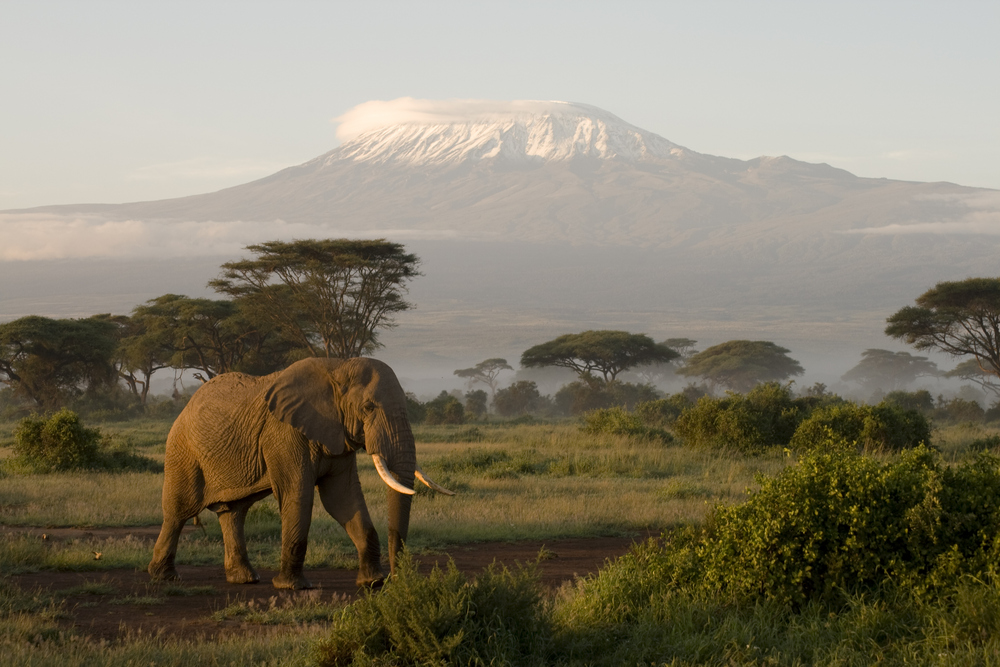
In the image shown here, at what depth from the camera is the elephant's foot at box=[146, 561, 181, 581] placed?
9258mm

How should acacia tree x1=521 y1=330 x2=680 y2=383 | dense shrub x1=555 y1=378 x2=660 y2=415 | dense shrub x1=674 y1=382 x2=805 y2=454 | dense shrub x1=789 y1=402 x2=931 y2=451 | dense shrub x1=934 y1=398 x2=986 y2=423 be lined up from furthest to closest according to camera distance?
acacia tree x1=521 y1=330 x2=680 y2=383 → dense shrub x1=555 y1=378 x2=660 y2=415 → dense shrub x1=934 y1=398 x2=986 y2=423 → dense shrub x1=674 y1=382 x2=805 y2=454 → dense shrub x1=789 y1=402 x2=931 y2=451

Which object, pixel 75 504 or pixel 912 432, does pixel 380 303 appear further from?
pixel 75 504

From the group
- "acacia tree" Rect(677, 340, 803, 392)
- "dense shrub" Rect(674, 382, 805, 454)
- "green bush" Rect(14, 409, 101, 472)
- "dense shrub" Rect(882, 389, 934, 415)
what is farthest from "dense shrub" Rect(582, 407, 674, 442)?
"acacia tree" Rect(677, 340, 803, 392)

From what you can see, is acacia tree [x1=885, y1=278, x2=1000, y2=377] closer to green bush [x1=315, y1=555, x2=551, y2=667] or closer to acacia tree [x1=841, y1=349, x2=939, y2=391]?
green bush [x1=315, y1=555, x2=551, y2=667]

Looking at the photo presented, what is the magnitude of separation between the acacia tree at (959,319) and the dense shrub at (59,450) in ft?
113

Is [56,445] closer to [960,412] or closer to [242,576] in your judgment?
[242,576]

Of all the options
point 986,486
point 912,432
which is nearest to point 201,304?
point 912,432

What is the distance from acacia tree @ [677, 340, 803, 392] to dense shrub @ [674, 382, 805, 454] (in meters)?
44.2

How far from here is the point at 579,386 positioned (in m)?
57.7

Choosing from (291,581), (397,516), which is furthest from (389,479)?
(291,581)

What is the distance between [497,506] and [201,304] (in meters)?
36.1

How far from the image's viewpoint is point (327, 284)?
42031mm

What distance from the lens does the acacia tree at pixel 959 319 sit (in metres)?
41.6

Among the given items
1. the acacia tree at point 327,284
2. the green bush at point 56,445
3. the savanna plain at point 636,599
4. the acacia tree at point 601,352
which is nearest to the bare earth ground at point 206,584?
the savanna plain at point 636,599
